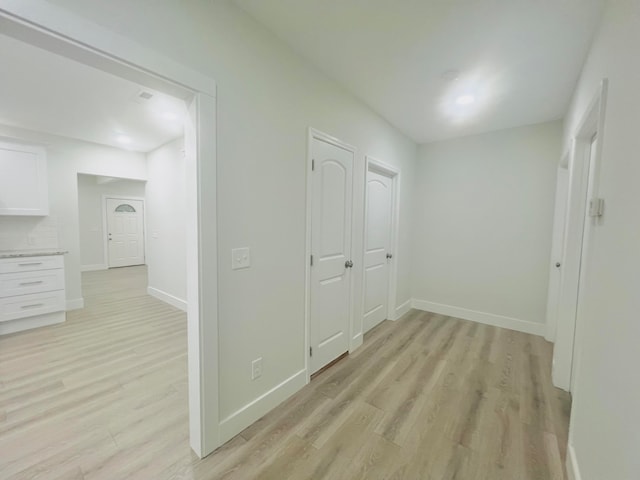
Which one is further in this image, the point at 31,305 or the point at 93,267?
the point at 93,267

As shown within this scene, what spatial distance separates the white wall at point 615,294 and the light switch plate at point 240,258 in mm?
1702

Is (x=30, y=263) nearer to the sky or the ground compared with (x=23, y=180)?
nearer to the ground

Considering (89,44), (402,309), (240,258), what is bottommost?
(402,309)

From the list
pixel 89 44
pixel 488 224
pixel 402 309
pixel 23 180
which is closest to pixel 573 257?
pixel 488 224

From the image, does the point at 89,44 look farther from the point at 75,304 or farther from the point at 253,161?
the point at 75,304

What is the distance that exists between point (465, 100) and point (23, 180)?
17.3ft

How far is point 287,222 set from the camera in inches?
75.3

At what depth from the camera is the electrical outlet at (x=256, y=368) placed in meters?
1.74

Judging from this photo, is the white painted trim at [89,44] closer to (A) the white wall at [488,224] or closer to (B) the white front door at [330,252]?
(B) the white front door at [330,252]

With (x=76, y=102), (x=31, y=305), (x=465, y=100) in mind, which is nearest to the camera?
(x=465, y=100)

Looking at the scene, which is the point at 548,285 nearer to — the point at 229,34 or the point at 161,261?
the point at 229,34

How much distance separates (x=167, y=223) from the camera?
417 centimetres

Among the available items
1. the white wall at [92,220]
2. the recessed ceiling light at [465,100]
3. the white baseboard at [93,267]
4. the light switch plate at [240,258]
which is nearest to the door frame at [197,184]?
the light switch plate at [240,258]

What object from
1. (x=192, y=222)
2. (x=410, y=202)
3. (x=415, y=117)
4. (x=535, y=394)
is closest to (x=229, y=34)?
(x=192, y=222)
